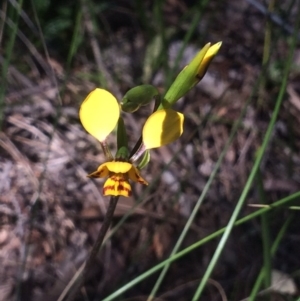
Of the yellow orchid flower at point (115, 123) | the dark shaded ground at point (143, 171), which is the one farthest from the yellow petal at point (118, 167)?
the dark shaded ground at point (143, 171)

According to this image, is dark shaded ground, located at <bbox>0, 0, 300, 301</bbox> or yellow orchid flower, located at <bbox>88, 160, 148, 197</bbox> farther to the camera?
dark shaded ground, located at <bbox>0, 0, 300, 301</bbox>

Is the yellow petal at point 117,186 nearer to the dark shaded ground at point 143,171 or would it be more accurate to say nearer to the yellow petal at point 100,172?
the yellow petal at point 100,172

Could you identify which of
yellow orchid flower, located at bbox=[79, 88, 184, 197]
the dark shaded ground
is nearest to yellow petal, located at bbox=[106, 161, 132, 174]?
yellow orchid flower, located at bbox=[79, 88, 184, 197]

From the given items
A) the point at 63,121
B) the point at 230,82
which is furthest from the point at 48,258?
the point at 230,82

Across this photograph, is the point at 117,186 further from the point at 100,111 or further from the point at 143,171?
the point at 143,171

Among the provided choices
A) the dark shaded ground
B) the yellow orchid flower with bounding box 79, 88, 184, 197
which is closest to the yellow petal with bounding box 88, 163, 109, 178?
the yellow orchid flower with bounding box 79, 88, 184, 197

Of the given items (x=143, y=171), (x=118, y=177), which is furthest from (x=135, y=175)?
(x=143, y=171)

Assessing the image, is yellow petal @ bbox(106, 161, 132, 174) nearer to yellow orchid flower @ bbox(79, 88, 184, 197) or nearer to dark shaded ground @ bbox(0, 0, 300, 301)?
yellow orchid flower @ bbox(79, 88, 184, 197)

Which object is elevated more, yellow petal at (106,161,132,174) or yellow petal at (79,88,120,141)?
yellow petal at (79,88,120,141)
